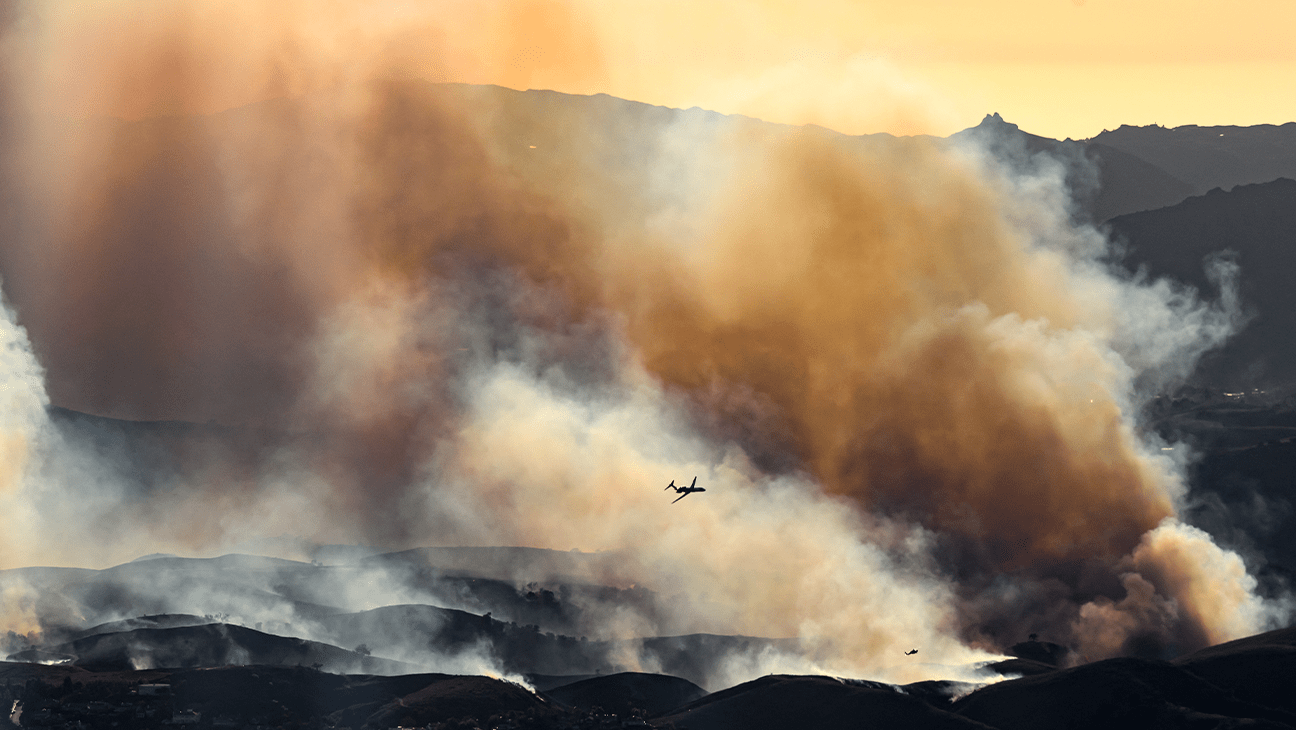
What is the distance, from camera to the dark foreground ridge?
107938 mm

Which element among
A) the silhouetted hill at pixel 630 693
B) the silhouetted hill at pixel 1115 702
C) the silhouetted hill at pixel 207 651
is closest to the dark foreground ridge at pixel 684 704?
the silhouetted hill at pixel 1115 702

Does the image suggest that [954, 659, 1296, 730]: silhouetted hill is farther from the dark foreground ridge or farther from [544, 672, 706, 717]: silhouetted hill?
[544, 672, 706, 717]: silhouetted hill

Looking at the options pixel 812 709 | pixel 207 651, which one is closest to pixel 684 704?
pixel 812 709

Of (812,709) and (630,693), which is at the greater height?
(630,693)

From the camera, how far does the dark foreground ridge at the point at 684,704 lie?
108 m

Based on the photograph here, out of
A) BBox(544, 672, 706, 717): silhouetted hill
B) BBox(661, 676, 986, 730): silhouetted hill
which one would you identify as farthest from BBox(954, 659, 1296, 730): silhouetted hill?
BBox(544, 672, 706, 717): silhouetted hill

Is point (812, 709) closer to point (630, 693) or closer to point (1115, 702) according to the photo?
point (630, 693)

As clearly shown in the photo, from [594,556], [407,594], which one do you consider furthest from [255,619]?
[594,556]

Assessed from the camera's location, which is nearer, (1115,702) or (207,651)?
(1115,702)

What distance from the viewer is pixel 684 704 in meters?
120

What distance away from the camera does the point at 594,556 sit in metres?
158

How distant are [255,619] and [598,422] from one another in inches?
2171

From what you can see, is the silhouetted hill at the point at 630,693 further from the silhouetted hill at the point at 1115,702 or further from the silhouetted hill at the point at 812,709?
the silhouetted hill at the point at 1115,702

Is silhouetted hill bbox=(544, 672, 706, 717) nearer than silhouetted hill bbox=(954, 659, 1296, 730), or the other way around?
silhouetted hill bbox=(954, 659, 1296, 730)
